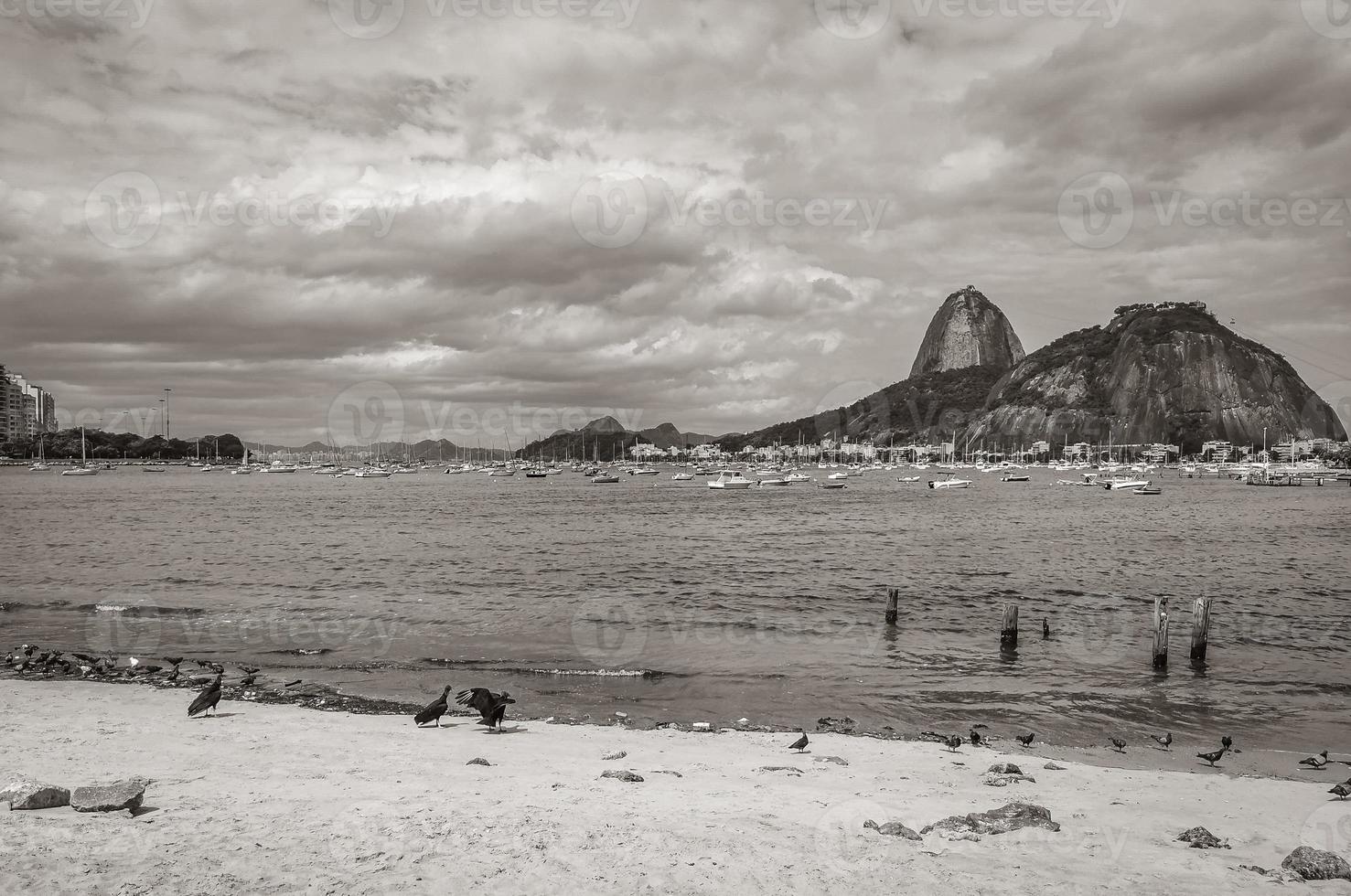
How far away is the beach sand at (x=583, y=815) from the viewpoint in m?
7.64

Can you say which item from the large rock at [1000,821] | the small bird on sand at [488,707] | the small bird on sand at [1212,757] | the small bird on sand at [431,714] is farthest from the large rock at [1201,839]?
the small bird on sand at [431,714]

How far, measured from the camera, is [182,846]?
788cm

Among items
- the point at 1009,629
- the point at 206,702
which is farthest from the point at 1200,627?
the point at 206,702

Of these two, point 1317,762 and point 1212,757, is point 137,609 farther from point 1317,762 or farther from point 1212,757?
point 1317,762

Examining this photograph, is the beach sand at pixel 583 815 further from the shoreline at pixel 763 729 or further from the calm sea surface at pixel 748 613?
the calm sea surface at pixel 748 613

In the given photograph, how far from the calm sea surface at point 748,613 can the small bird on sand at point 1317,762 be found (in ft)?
4.51

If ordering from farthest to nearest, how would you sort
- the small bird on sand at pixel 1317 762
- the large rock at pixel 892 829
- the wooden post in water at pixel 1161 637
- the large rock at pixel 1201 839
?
the wooden post in water at pixel 1161 637, the small bird on sand at pixel 1317 762, the large rock at pixel 1201 839, the large rock at pixel 892 829

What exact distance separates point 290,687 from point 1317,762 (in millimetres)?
20218

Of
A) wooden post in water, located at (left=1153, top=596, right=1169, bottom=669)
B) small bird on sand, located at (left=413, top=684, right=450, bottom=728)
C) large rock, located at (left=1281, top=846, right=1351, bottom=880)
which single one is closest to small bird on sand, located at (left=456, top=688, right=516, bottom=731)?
small bird on sand, located at (left=413, top=684, right=450, bottom=728)

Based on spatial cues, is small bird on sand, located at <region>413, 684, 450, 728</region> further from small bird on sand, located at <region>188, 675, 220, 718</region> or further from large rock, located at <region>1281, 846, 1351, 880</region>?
large rock, located at <region>1281, 846, 1351, 880</region>

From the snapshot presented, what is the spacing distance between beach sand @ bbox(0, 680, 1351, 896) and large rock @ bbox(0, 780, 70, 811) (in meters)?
0.19

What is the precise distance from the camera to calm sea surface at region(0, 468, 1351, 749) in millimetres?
18078

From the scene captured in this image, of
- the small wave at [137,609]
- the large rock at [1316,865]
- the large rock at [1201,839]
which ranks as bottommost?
the small wave at [137,609]

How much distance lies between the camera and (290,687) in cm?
1789
